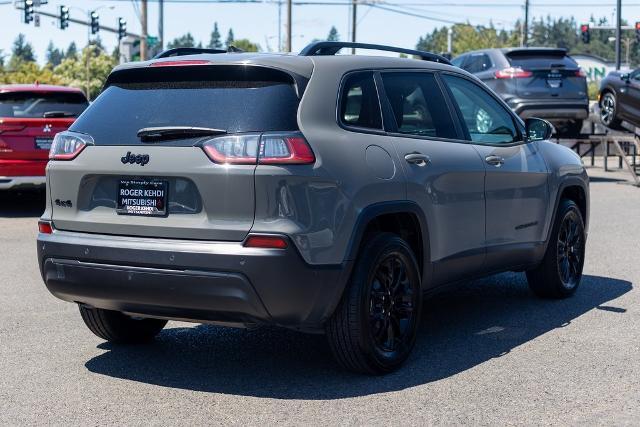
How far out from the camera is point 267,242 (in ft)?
16.6

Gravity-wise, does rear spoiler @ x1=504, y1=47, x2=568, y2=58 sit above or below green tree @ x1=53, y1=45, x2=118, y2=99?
above

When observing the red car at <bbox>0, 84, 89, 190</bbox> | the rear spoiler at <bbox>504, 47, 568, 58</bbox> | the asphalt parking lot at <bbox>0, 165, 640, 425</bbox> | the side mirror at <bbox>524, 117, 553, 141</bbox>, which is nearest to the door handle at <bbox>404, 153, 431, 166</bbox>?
the asphalt parking lot at <bbox>0, 165, 640, 425</bbox>

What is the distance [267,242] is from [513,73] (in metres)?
13.5

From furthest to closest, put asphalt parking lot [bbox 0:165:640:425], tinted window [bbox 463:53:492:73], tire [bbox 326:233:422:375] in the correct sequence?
tinted window [bbox 463:53:492:73] → tire [bbox 326:233:422:375] → asphalt parking lot [bbox 0:165:640:425]

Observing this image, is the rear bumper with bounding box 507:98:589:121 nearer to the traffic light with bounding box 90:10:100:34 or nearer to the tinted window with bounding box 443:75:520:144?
the tinted window with bounding box 443:75:520:144

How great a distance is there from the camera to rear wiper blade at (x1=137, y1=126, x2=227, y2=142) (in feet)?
17.2

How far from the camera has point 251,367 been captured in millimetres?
5957

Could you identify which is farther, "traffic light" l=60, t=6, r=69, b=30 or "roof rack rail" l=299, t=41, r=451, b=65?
"traffic light" l=60, t=6, r=69, b=30

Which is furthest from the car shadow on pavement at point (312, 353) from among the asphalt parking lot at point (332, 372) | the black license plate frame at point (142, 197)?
the black license plate frame at point (142, 197)

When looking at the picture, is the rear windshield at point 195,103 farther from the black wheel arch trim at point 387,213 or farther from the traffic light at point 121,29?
the traffic light at point 121,29

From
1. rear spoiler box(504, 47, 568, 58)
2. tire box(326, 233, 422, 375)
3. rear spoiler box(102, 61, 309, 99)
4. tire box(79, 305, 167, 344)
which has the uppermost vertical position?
rear spoiler box(504, 47, 568, 58)

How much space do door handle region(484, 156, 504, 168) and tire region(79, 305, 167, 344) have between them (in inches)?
92.8

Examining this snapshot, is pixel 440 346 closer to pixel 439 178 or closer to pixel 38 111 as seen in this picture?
pixel 439 178

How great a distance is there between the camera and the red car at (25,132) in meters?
13.5
